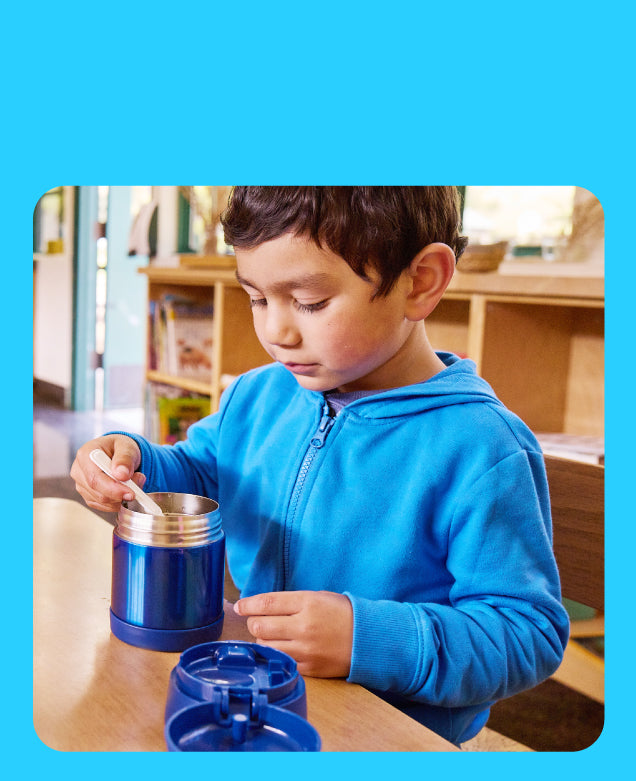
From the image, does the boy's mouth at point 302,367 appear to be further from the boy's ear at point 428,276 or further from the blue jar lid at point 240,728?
the blue jar lid at point 240,728

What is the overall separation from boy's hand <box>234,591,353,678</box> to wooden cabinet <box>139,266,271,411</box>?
38 centimetres

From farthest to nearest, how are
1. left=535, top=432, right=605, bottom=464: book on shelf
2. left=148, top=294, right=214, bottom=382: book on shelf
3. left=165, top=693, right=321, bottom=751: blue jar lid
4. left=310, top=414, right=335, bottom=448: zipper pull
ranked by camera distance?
1. left=148, top=294, right=214, bottom=382: book on shelf
2. left=535, top=432, right=605, bottom=464: book on shelf
3. left=310, top=414, right=335, bottom=448: zipper pull
4. left=165, top=693, right=321, bottom=751: blue jar lid

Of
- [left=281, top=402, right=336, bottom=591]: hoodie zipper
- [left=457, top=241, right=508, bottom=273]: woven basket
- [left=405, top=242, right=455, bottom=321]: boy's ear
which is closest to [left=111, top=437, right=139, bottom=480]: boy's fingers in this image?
[left=281, top=402, right=336, bottom=591]: hoodie zipper

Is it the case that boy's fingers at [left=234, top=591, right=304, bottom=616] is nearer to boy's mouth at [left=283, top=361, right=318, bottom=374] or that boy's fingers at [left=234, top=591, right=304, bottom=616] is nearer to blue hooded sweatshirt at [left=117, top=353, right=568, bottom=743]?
blue hooded sweatshirt at [left=117, top=353, right=568, bottom=743]

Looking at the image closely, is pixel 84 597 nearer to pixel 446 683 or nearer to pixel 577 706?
pixel 446 683

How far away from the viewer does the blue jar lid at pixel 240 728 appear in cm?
52

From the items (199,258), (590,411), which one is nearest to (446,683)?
(590,411)

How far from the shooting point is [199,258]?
43.9 inches

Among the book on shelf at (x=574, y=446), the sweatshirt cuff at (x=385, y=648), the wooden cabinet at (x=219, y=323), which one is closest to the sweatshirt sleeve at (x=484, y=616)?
the sweatshirt cuff at (x=385, y=648)

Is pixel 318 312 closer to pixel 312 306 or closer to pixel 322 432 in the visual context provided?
pixel 312 306

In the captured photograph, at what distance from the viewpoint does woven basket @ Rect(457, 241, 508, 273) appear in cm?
107

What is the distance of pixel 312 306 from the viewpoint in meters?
0.65

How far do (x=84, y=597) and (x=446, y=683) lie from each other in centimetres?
30

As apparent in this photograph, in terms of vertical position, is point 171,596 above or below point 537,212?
below
